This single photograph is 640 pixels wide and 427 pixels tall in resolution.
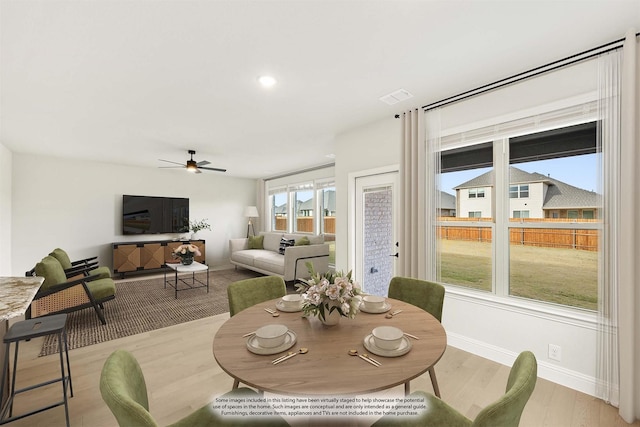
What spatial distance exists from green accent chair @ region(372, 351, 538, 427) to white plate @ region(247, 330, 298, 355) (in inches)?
19.3

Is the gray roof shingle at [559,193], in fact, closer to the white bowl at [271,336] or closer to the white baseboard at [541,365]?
the white baseboard at [541,365]

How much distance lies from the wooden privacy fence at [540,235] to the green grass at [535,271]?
0.16 feet

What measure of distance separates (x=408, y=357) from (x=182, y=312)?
359cm

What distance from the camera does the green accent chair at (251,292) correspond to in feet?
6.59

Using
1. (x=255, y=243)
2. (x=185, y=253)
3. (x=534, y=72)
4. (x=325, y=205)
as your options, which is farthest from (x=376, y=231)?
(x=255, y=243)

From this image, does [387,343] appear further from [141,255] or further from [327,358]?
[141,255]

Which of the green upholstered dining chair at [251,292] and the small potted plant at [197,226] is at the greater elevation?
the small potted plant at [197,226]

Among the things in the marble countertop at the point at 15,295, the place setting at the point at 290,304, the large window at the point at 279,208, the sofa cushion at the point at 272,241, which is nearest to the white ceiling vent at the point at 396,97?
the place setting at the point at 290,304

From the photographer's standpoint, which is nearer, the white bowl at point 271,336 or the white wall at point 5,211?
the white bowl at point 271,336

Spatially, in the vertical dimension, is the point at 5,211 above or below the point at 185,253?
above

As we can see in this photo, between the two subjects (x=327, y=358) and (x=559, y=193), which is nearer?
(x=327, y=358)

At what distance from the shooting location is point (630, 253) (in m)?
1.79

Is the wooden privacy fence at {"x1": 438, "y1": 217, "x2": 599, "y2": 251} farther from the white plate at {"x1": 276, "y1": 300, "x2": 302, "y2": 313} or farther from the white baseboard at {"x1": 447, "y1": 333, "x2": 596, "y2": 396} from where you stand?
the white plate at {"x1": 276, "y1": 300, "x2": 302, "y2": 313}

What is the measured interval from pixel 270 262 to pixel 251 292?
3369mm
